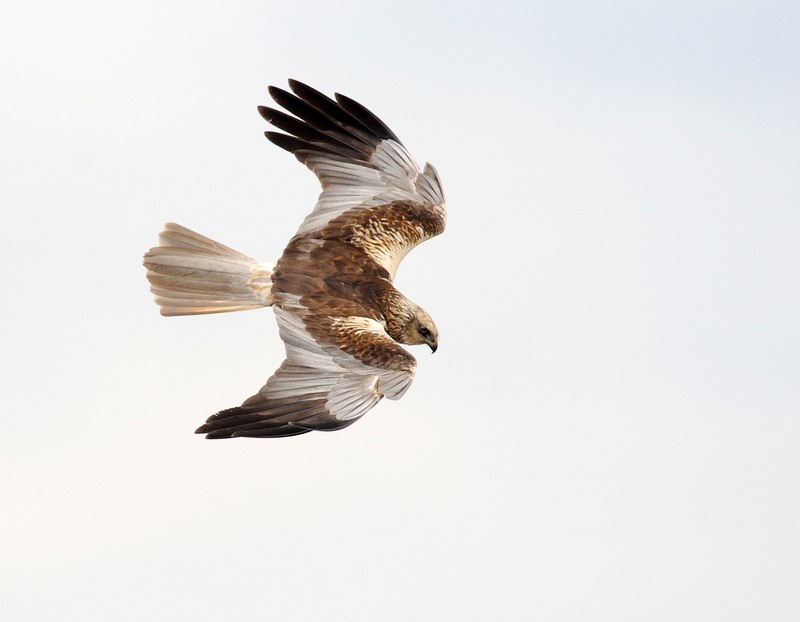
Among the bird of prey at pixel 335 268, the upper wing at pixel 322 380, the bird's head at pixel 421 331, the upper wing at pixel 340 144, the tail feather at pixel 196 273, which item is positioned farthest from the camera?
the upper wing at pixel 340 144

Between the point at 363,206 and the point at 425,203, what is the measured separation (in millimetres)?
595

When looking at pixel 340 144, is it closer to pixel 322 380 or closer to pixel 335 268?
pixel 335 268

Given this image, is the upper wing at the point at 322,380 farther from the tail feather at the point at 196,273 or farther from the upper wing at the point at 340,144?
the upper wing at the point at 340,144

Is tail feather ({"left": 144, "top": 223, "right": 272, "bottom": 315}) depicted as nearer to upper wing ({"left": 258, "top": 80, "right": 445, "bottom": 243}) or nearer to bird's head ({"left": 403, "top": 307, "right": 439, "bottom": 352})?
upper wing ({"left": 258, "top": 80, "right": 445, "bottom": 243})

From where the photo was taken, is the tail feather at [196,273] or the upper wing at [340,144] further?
the upper wing at [340,144]

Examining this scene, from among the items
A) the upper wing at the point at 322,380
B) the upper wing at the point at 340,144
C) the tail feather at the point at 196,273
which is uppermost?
the upper wing at the point at 340,144

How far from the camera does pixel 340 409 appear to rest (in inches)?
437

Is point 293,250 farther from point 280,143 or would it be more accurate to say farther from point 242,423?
point 242,423

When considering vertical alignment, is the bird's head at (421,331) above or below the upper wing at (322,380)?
above

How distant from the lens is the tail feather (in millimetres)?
12461

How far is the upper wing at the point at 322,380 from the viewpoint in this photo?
1085cm

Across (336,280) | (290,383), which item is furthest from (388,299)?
(290,383)

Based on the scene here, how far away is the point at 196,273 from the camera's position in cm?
1260

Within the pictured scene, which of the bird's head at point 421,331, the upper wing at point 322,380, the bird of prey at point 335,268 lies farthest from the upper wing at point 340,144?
the upper wing at point 322,380
